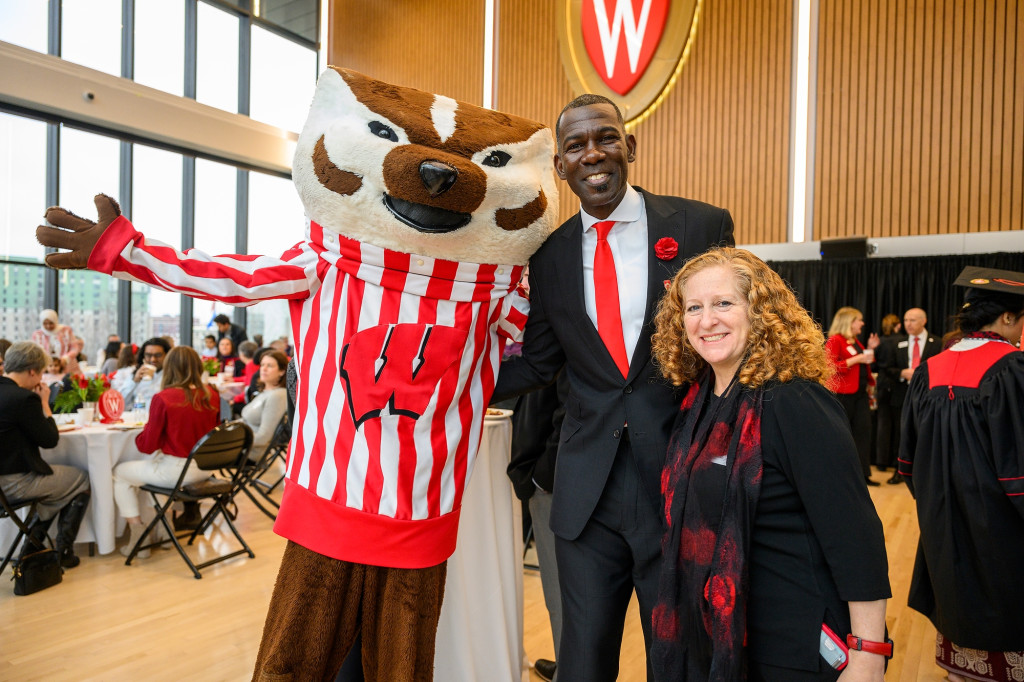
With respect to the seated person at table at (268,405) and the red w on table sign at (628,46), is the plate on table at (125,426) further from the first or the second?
the red w on table sign at (628,46)

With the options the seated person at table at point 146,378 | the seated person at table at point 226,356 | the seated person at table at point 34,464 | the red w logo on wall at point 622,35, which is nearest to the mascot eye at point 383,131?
the seated person at table at point 34,464

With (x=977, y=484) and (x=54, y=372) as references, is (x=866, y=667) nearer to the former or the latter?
(x=977, y=484)

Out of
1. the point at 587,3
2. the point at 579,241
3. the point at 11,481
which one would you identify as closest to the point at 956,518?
the point at 579,241

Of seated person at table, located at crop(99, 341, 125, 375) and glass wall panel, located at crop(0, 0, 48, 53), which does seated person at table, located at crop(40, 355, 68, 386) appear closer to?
seated person at table, located at crop(99, 341, 125, 375)

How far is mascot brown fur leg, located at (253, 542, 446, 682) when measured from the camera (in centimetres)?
164

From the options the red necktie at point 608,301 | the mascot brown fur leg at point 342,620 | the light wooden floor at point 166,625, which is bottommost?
the light wooden floor at point 166,625

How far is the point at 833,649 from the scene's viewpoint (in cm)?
129

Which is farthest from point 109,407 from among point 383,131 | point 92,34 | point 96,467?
point 92,34

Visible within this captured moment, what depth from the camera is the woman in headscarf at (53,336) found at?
7.62 meters

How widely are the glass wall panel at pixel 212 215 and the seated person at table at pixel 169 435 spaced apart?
21.3 feet

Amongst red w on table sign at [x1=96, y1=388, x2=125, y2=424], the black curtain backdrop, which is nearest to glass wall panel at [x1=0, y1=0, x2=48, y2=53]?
red w on table sign at [x1=96, y1=388, x2=125, y2=424]

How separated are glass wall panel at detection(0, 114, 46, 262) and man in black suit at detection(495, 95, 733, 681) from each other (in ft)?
29.7

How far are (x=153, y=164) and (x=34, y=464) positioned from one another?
7.23m

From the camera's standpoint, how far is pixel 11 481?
3.80 m
